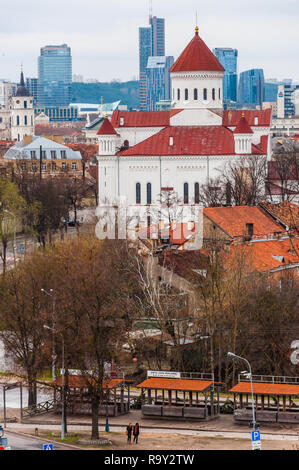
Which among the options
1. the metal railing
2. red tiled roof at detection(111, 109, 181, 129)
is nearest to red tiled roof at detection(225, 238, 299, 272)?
the metal railing

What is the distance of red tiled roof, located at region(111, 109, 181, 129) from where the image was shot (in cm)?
11256

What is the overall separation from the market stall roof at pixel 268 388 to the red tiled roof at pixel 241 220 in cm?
2687

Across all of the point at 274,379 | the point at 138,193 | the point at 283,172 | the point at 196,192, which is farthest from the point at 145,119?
the point at 274,379

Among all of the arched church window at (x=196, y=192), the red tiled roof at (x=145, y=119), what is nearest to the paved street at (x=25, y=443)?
the arched church window at (x=196, y=192)

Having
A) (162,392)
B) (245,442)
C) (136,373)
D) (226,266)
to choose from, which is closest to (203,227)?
(226,266)

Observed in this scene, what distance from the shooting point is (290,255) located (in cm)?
7238

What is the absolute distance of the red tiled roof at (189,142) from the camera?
346 ft

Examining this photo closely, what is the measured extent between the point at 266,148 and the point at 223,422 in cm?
6492

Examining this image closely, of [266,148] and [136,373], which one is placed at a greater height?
[266,148]

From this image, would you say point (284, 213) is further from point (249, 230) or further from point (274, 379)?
point (274, 379)

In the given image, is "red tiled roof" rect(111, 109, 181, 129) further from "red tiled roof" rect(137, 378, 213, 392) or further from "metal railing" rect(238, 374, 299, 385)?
"red tiled roof" rect(137, 378, 213, 392)

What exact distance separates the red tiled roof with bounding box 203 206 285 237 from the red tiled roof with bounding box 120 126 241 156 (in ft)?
Result: 80.5

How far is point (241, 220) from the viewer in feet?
255
